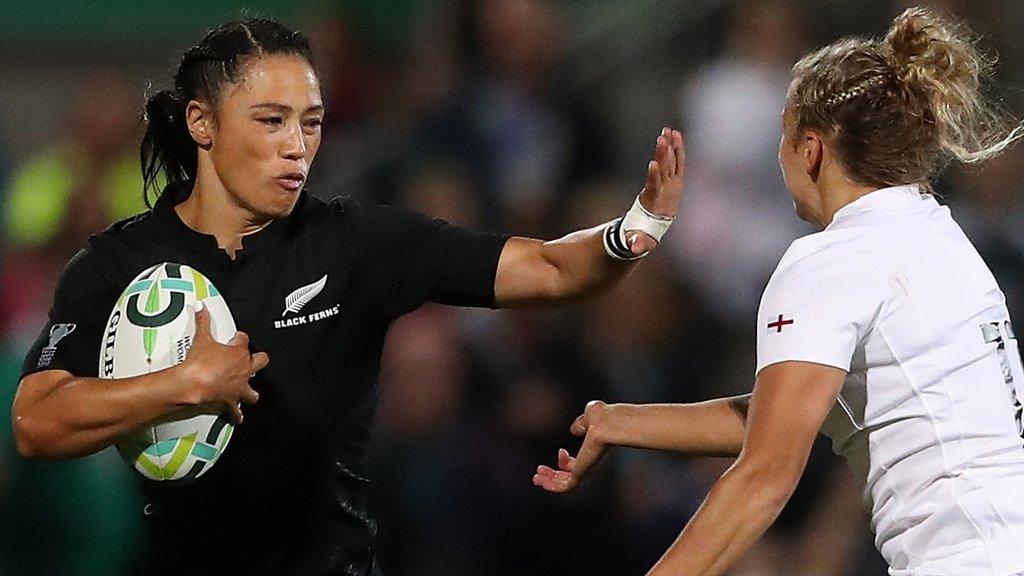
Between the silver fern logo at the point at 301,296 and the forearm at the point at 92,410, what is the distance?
428 mm

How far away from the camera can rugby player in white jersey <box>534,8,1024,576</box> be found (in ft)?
9.56

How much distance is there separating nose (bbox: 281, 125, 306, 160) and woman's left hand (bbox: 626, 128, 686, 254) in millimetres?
815

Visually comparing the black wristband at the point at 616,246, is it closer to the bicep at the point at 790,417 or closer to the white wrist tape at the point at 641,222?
the white wrist tape at the point at 641,222

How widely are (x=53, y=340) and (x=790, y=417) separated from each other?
1.74 meters

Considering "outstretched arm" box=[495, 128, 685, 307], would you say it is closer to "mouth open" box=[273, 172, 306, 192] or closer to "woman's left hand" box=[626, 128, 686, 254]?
"woman's left hand" box=[626, 128, 686, 254]

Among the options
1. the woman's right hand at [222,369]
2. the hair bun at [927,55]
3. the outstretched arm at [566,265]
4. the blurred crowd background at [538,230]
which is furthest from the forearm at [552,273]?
the blurred crowd background at [538,230]

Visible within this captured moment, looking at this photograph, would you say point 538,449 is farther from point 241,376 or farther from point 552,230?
point 241,376

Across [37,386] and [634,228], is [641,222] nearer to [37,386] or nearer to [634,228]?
[634,228]

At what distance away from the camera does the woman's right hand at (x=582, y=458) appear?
3.54 metres

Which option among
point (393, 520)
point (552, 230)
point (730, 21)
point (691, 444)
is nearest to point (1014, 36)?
point (730, 21)

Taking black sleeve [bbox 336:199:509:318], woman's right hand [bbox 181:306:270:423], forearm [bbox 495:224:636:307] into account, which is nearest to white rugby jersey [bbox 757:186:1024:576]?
forearm [bbox 495:224:636:307]

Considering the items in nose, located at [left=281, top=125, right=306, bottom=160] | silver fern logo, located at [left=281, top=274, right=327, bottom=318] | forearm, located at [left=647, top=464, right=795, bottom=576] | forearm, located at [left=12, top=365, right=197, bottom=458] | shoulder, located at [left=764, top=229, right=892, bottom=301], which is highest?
nose, located at [left=281, top=125, right=306, bottom=160]

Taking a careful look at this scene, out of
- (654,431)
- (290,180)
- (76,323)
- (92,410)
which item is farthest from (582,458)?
(76,323)

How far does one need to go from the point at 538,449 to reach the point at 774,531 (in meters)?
0.94
